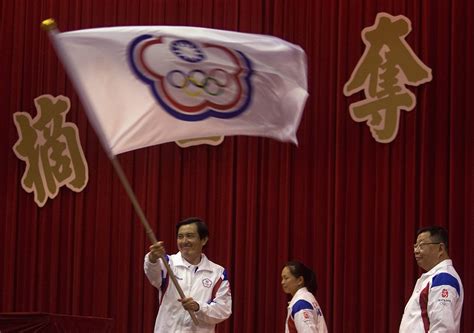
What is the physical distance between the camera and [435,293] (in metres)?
4.57

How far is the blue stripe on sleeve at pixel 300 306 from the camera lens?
16.9 ft

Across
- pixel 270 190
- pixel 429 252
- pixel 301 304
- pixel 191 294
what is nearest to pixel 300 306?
pixel 301 304

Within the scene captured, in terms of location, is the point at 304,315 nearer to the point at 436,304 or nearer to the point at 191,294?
the point at 191,294

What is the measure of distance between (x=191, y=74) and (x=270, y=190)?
276cm

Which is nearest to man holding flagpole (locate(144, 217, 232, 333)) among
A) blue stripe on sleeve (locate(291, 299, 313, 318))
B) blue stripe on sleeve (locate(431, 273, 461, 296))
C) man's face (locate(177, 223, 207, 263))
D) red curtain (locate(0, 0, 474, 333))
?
man's face (locate(177, 223, 207, 263))

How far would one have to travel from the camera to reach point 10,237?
750 centimetres

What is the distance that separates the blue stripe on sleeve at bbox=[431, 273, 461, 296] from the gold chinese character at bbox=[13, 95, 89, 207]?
3.52 metres

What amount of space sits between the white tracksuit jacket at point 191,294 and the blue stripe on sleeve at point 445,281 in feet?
3.71

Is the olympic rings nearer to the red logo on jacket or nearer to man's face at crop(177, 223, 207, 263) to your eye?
man's face at crop(177, 223, 207, 263)

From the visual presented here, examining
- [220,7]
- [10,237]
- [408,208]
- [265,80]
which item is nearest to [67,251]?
[10,237]

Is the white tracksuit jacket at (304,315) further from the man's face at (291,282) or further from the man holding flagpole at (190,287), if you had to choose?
the man holding flagpole at (190,287)

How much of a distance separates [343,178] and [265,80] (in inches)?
99.3

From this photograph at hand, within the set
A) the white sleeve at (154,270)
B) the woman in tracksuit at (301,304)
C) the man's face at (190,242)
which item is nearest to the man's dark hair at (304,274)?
the woman in tracksuit at (301,304)

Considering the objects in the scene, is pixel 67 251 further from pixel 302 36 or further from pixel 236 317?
pixel 302 36
